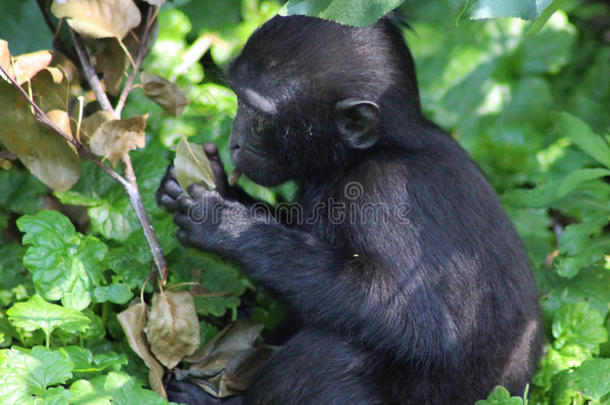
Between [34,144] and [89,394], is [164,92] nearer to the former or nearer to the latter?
[34,144]

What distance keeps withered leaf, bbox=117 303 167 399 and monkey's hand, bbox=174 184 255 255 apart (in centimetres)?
46

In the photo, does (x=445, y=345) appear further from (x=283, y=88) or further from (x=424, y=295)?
(x=283, y=88)

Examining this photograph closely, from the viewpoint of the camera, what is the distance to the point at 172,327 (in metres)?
4.11

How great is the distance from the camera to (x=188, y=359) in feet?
14.4

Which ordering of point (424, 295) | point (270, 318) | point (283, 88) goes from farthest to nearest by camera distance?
point (270, 318), point (283, 88), point (424, 295)

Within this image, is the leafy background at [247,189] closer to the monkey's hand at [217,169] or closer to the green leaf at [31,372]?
the green leaf at [31,372]

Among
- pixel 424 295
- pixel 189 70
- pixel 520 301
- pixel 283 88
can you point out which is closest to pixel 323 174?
pixel 283 88

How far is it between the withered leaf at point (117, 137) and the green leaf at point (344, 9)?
106 centimetres

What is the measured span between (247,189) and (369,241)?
1.80m

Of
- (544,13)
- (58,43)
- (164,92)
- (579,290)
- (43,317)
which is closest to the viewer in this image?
(544,13)

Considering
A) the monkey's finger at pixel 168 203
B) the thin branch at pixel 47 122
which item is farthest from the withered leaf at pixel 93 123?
the monkey's finger at pixel 168 203

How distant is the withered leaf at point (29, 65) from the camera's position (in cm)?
396

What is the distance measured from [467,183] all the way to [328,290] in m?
0.97

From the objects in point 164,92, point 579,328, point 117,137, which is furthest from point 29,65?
point 579,328
